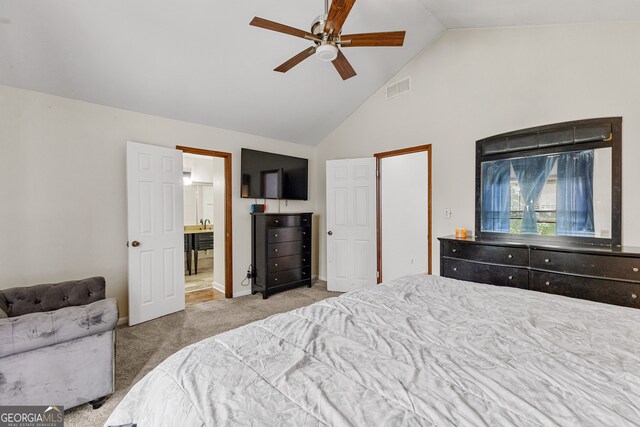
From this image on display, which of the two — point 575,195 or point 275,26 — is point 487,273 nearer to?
point 575,195

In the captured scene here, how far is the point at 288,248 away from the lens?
4496 millimetres

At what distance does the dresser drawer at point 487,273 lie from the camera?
269 centimetres

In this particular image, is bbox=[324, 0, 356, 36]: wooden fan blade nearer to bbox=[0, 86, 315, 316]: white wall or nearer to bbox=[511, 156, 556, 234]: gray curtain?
bbox=[511, 156, 556, 234]: gray curtain

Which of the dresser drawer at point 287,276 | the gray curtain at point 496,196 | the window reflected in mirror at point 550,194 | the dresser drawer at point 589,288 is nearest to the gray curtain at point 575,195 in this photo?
the window reflected in mirror at point 550,194

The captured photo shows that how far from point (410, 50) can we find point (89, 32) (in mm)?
3451

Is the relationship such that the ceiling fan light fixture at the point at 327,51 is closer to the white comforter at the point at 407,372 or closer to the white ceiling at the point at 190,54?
the white ceiling at the point at 190,54

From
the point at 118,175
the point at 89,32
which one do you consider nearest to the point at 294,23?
the point at 89,32

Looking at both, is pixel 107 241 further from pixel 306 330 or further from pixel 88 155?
pixel 306 330

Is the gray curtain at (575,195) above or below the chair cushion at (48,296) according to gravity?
above

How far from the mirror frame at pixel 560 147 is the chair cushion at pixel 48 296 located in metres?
3.93

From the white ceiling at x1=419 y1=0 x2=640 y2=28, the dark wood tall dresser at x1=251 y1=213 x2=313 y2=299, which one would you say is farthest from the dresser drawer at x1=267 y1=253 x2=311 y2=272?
the white ceiling at x1=419 y1=0 x2=640 y2=28

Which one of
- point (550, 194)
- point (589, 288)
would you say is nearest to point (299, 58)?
point (550, 194)

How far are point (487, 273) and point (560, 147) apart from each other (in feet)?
4.66

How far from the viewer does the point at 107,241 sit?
3240 millimetres
